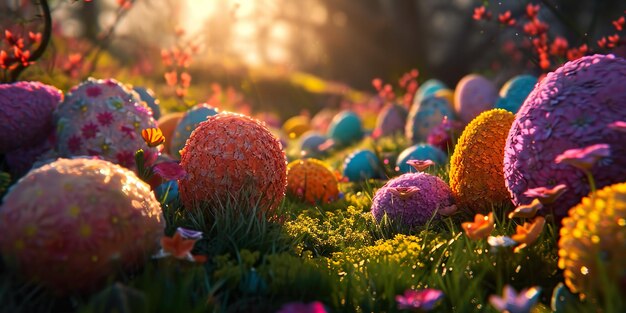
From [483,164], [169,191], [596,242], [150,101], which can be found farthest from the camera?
[150,101]

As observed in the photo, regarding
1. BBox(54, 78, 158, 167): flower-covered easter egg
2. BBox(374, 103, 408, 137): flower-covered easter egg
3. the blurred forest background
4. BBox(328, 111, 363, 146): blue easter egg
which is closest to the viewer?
BBox(54, 78, 158, 167): flower-covered easter egg

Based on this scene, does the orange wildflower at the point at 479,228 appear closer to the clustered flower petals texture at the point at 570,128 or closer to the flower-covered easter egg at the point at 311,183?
the clustered flower petals texture at the point at 570,128

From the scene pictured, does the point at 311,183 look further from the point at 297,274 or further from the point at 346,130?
the point at 346,130

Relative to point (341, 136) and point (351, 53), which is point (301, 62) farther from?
point (341, 136)

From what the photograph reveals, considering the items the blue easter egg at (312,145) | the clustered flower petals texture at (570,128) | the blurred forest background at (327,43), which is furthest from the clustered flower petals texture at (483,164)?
the blurred forest background at (327,43)

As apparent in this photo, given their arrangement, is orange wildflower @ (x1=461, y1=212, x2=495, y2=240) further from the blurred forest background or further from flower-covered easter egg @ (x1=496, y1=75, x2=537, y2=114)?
the blurred forest background

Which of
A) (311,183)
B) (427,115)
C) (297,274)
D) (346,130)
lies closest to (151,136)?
(297,274)

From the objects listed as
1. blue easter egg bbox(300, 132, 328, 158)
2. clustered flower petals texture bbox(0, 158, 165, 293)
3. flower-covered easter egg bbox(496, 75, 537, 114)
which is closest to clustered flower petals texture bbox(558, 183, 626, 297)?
clustered flower petals texture bbox(0, 158, 165, 293)
